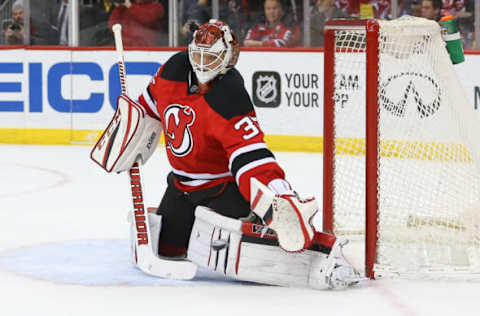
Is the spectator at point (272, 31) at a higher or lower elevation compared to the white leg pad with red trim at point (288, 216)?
higher

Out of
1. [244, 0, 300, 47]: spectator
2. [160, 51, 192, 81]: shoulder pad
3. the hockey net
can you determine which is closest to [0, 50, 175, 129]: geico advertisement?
[244, 0, 300, 47]: spectator

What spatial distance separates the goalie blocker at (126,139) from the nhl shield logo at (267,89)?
3298 mm

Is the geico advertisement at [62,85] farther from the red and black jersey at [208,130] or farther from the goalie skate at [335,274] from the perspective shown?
the goalie skate at [335,274]

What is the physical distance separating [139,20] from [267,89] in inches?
A: 46.8

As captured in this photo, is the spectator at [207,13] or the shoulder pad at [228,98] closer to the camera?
the shoulder pad at [228,98]

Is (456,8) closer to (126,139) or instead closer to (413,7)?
(413,7)

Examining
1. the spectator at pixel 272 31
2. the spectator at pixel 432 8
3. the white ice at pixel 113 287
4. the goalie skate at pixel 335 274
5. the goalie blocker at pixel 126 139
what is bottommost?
the white ice at pixel 113 287

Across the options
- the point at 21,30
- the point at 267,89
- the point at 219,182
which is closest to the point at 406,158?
the point at 219,182

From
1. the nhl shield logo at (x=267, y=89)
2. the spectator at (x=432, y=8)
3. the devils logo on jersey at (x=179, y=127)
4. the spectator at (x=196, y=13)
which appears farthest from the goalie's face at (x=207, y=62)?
the spectator at (x=196, y=13)

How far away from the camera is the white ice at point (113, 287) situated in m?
2.54

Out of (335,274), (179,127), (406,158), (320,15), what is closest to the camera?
(335,274)

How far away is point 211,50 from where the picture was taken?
2.78m

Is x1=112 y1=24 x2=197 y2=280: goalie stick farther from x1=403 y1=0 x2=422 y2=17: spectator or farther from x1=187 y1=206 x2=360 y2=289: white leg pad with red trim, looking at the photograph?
x1=403 y1=0 x2=422 y2=17: spectator

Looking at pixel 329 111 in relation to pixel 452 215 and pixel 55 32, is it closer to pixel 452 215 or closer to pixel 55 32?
pixel 452 215
